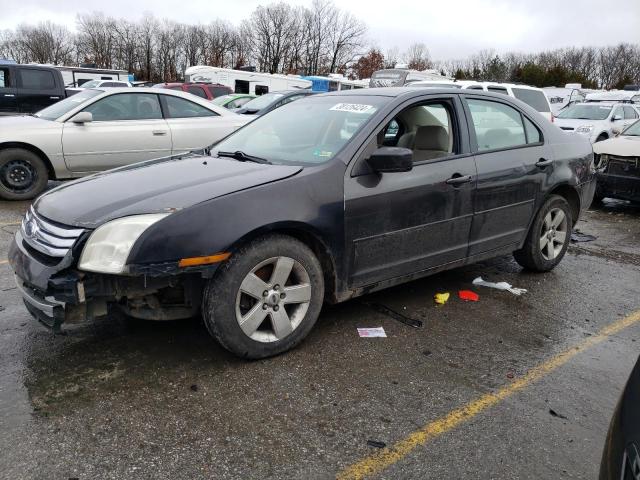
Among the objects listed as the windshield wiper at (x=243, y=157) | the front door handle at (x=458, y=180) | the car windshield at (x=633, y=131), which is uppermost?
the car windshield at (x=633, y=131)

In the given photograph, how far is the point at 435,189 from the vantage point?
12.4 ft

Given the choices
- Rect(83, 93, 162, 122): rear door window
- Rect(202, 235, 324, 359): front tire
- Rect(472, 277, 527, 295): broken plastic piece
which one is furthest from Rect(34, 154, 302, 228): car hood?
Rect(83, 93, 162, 122): rear door window

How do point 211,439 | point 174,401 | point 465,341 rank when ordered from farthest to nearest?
point 465,341
point 174,401
point 211,439

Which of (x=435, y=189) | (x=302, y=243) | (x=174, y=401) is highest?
(x=435, y=189)

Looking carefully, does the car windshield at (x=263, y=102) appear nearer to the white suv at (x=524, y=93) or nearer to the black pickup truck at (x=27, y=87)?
the black pickup truck at (x=27, y=87)

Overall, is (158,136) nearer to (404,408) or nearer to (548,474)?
(404,408)

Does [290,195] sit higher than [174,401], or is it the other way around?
[290,195]

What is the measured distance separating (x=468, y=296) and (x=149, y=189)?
2671mm

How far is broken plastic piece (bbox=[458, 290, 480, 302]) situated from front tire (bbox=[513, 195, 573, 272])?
0.76m

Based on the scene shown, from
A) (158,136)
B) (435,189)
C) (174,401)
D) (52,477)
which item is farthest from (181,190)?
(158,136)

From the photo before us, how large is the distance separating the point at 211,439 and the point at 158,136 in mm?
6319

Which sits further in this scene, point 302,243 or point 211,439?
point 302,243

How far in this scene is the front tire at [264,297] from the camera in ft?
9.64

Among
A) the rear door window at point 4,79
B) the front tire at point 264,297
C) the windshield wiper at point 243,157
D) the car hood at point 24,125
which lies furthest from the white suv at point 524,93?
the front tire at point 264,297
